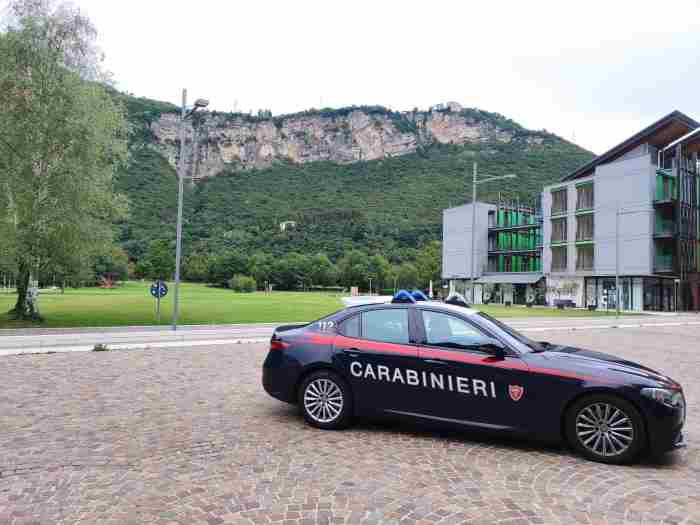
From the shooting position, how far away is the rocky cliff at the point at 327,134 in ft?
495

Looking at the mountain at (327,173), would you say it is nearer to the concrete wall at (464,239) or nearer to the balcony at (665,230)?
the concrete wall at (464,239)

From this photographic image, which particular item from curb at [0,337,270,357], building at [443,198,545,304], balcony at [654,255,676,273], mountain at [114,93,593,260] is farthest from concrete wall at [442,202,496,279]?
curb at [0,337,270,357]

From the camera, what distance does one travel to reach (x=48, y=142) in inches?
861

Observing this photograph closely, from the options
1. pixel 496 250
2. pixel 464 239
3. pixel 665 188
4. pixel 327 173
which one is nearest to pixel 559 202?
pixel 665 188

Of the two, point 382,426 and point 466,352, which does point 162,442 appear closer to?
point 382,426

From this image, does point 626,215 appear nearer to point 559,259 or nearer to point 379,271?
point 559,259

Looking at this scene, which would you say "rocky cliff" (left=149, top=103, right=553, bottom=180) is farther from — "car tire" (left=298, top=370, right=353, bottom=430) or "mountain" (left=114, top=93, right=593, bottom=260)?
"car tire" (left=298, top=370, right=353, bottom=430)

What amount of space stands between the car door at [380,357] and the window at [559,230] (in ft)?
186

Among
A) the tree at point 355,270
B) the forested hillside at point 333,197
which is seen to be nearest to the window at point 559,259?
the forested hillside at point 333,197

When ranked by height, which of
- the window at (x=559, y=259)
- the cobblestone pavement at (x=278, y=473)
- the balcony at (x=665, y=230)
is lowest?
the cobblestone pavement at (x=278, y=473)

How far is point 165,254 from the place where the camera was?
8525cm

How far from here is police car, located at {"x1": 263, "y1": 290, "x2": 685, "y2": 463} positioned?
4941 mm

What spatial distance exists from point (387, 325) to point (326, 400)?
1.16 metres

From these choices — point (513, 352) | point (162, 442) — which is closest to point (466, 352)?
point (513, 352)
